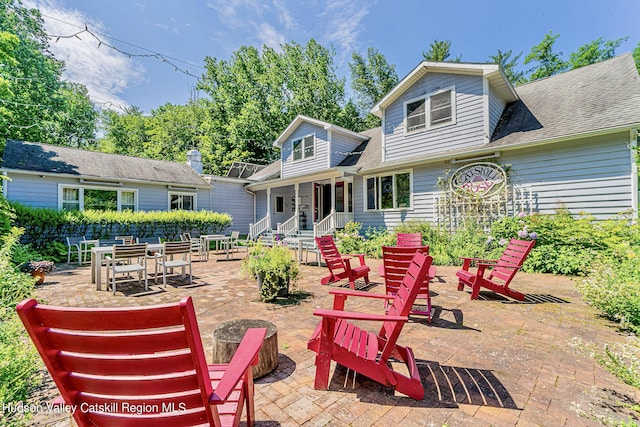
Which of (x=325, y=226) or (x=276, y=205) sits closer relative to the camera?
(x=325, y=226)

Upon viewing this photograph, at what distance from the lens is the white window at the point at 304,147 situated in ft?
49.1

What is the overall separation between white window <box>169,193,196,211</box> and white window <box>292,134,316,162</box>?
6.63 meters

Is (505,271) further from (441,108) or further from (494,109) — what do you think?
(441,108)

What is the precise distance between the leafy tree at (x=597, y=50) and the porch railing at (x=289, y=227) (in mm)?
22015

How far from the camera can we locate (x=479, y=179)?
9.59 metres

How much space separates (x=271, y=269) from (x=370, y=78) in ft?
89.7

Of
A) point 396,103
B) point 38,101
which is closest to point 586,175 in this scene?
point 396,103

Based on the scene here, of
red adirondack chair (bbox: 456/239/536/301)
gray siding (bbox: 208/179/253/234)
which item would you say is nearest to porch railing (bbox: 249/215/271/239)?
gray siding (bbox: 208/179/253/234)

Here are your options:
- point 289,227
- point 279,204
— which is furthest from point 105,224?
point 279,204

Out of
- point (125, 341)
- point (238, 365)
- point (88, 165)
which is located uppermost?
point (88, 165)

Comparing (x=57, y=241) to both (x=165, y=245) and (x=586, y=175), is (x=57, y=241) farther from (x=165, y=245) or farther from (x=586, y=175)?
(x=586, y=175)

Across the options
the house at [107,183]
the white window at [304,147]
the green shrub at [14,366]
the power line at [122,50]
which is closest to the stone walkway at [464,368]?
the green shrub at [14,366]

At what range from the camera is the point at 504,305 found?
468 cm

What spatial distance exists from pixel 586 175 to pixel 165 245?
11.5 m
